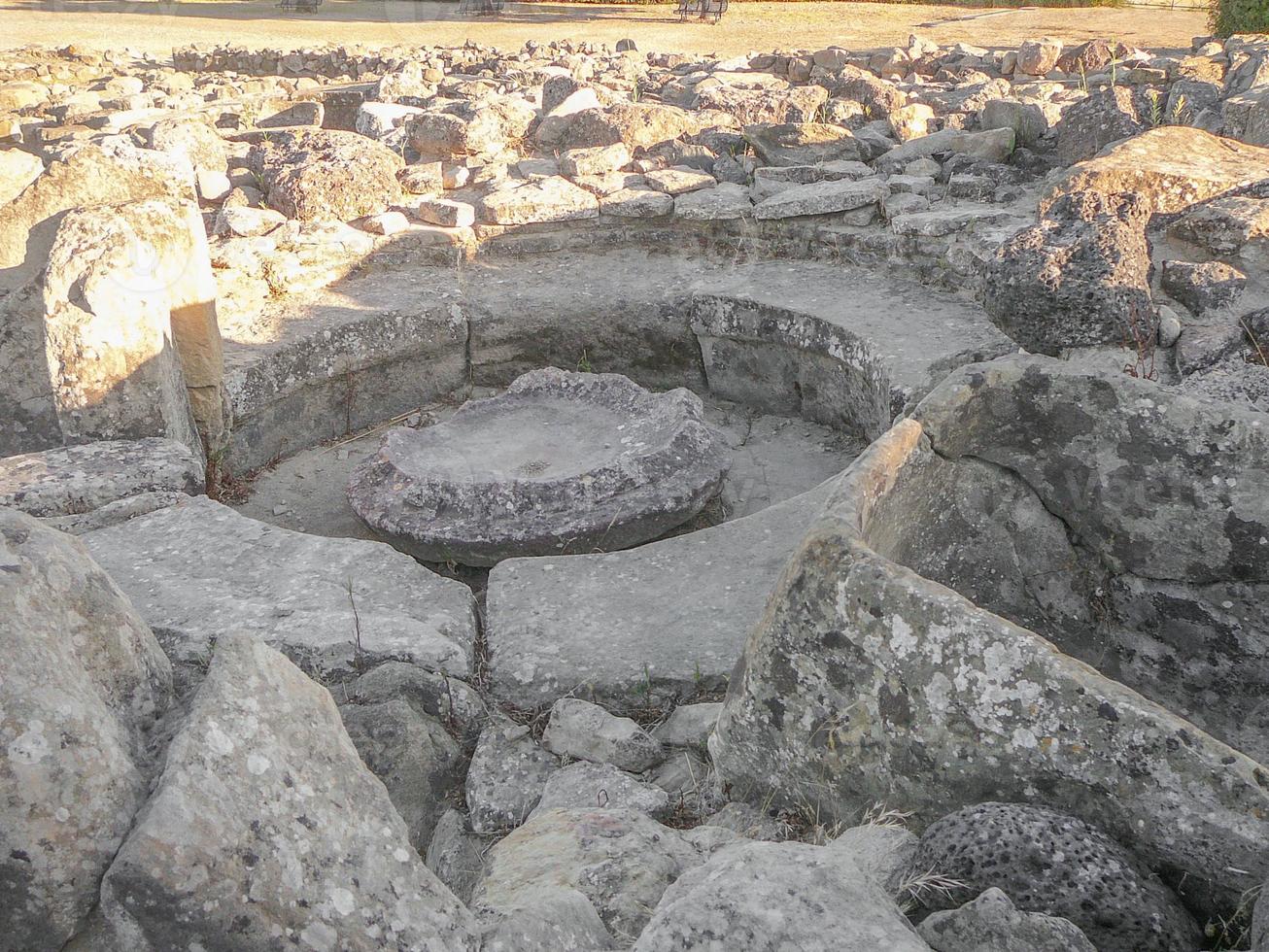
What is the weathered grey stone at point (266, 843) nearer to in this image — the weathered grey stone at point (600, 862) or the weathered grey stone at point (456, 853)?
the weathered grey stone at point (600, 862)

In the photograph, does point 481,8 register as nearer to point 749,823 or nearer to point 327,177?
point 327,177

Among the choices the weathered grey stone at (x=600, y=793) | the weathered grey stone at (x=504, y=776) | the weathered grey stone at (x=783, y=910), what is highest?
the weathered grey stone at (x=783, y=910)

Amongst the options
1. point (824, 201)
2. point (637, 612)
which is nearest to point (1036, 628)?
point (637, 612)

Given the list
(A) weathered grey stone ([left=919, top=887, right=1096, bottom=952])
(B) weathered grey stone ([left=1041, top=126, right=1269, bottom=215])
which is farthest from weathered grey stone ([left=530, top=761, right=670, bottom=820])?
(B) weathered grey stone ([left=1041, top=126, right=1269, bottom=215])

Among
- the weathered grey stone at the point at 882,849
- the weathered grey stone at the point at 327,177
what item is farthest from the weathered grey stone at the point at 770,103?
the weathered grey stone at the point at 882,849

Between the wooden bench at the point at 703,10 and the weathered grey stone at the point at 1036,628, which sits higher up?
the wooden bench at the point at 703,10

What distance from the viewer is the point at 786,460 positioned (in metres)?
5.52

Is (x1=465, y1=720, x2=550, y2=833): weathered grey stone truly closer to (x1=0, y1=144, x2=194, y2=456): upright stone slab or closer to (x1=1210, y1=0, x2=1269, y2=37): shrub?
(x1=0, y1=144, x2=194, y2=456): upright stone slab

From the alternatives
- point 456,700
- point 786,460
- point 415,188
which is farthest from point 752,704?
point 415,188

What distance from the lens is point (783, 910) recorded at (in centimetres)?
181

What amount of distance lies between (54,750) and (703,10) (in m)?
15.0

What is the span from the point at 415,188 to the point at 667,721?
4.91 metres

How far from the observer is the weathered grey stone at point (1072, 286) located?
4.46 meters

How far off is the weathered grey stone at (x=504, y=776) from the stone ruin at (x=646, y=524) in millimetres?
13
